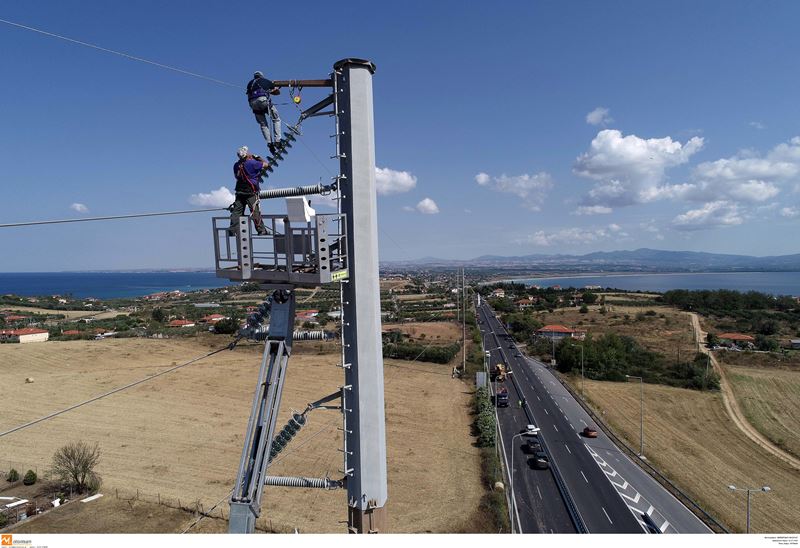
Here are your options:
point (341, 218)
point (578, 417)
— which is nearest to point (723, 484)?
point (578, 417)

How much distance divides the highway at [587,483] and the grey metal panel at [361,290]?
15850 millimetres

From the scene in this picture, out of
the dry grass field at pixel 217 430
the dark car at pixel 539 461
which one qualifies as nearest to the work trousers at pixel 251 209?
the dry grass field at pixel 217 430

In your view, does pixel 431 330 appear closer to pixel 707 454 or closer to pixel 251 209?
pixel 707 454

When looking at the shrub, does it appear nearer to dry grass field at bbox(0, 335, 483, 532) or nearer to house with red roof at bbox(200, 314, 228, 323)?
dry grass field at bbox(0, 335, 483, 532)

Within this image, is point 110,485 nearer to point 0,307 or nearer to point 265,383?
point 265,383

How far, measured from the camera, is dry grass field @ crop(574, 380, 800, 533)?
20.8 metres

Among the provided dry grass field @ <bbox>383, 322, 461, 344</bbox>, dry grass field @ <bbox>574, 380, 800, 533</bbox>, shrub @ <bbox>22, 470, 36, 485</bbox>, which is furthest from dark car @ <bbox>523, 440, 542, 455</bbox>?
dry grass field @ <bbox>383, 322, 461, 344</bbox>

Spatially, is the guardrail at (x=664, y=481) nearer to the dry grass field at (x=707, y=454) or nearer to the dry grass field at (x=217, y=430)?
the dry grass field at (x=707, y=454)

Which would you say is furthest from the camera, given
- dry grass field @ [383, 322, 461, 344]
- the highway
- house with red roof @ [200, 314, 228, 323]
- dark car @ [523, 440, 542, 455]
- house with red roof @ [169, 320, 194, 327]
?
house with red roof @ [200, 314, 228, 323]

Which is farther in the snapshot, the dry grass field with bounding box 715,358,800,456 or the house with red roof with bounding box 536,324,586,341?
the house with red roof with bounding box 536,324,586,341

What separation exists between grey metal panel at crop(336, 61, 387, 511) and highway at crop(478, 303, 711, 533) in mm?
15850

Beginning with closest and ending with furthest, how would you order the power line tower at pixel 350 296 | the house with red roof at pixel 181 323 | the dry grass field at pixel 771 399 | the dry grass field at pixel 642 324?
the power line tower at pixel 350 296
the dry grass field at pixel 771 399
the dry grass field at pixel 642 324
the house with red roof at pixel 181 323

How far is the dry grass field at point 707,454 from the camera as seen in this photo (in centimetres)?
2080
